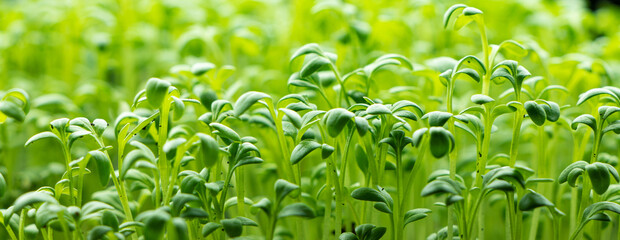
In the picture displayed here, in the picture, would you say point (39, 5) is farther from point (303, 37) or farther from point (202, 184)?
point (202, 184)

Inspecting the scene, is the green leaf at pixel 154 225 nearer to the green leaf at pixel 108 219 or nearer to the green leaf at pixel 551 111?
the green leaf at pixel 108 219

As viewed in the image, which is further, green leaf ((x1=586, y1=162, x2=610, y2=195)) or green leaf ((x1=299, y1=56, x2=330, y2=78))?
green leaf ((x1=299, y1=56, x2=330, y2=78))

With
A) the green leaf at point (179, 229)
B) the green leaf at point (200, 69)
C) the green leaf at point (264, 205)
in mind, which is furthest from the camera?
the green leaf at point (200, 69)

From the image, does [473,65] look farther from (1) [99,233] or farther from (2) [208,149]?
(1) [99,233]

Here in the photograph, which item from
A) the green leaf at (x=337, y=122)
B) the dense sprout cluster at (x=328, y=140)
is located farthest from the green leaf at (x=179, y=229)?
the green leaf at (x=337, y=122)

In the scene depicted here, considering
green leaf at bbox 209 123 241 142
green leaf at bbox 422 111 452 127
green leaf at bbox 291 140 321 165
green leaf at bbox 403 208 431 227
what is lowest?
green leaf at bbox 403 208 431 227

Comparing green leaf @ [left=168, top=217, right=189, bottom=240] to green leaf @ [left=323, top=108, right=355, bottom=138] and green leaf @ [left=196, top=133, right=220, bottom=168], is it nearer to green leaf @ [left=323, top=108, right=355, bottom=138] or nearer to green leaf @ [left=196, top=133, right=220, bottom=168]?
green leaf @ [left=196, top=133, right=220, bottom=168]

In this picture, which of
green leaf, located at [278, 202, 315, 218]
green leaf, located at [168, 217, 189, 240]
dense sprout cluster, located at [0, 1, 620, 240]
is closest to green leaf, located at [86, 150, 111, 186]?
dense sprout cluster, located at [0, 1, 620, 240]

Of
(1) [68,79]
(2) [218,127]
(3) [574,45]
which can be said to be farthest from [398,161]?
(1) [68,79]

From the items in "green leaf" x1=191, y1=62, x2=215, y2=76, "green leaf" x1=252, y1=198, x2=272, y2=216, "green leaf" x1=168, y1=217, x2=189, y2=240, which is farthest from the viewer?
"green leaf" x1=191, y1=62, x2=215, y2=76
